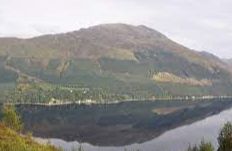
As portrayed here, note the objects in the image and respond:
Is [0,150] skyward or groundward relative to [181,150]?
skyward

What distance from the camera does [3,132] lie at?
7075 centimetres

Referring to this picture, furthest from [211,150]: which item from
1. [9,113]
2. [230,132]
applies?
[9,113]

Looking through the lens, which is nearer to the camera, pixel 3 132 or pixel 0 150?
pixel 0 150

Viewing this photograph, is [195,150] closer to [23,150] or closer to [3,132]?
[3,132]

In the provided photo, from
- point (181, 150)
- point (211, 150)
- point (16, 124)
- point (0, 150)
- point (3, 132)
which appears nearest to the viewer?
point (0, 150)

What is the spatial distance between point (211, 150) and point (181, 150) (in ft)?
322

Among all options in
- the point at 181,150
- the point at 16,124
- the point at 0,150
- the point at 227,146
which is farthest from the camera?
the point at 181,150

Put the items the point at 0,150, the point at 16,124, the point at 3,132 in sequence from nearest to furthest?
the point at 0,150 < the point at 3,132 < the point at 16,124

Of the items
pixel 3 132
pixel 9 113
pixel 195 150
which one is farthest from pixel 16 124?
pixel 3 132

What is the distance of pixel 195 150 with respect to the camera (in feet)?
333

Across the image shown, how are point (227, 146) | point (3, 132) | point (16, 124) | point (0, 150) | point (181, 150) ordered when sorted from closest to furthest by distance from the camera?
1. point (0, 150)
2. point (3, 132)
3. point (227, 146)
4. point (16, 124)
5. point (181, 150)

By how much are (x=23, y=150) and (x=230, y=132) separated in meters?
74.7

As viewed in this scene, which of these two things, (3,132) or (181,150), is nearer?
(3,132)

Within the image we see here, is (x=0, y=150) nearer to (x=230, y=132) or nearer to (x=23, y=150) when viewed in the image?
(x=23, y=150)
